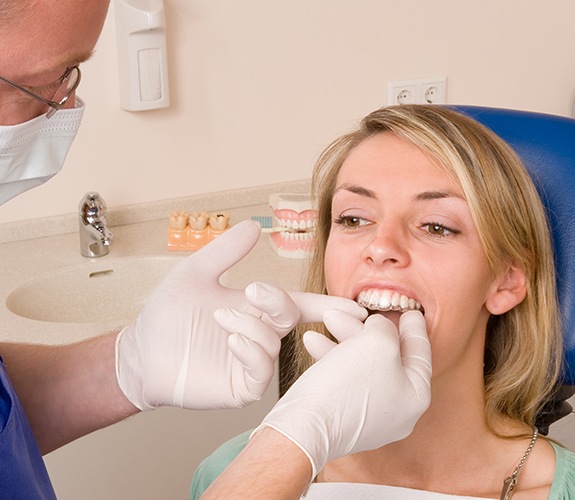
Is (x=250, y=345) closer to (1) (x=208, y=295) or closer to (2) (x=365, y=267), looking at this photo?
(1) (x=208, y=295)

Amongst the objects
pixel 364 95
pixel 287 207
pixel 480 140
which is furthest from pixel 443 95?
pixel 480 140

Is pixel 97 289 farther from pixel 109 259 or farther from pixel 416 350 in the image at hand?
pixel 416 350

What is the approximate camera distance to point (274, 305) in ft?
4.68

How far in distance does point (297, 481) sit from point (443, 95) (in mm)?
2107

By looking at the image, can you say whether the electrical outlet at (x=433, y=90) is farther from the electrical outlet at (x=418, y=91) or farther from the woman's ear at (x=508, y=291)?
the woman's ear at (x=508, y=291)

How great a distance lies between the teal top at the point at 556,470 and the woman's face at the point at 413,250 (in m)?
0.21

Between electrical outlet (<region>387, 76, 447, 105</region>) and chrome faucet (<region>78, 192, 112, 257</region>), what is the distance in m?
0.99

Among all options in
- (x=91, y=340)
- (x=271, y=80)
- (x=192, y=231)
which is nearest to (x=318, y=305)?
(x=91, y=340)

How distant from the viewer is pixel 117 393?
1.62 meters

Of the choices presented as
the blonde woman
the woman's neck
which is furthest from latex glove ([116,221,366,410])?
the woman's neck

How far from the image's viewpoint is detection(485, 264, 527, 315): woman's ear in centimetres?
167

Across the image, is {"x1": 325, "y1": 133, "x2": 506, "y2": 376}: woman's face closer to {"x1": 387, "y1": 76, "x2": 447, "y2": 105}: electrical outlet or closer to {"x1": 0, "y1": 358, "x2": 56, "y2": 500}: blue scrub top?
{"x1": 0, "y1": 358, "x2": 56, "y2": 500}: blue scrub top

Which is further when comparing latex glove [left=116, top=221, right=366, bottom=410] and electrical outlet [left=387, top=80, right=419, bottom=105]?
electrical outlet [left=387, top=80, right=419, bottom=105]

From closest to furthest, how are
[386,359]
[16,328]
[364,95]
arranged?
[386,359] < [16,328] < [364,95]
